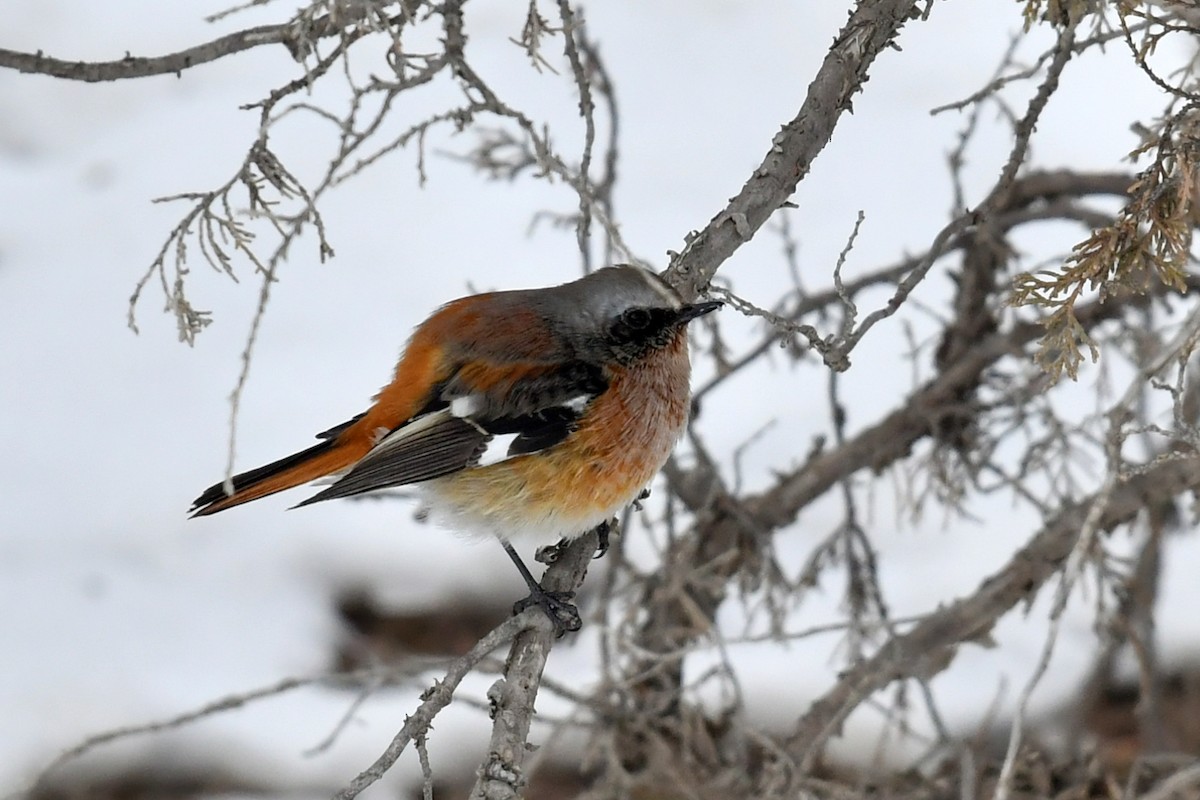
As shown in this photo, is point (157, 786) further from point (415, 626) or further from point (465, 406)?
point (465, 406)

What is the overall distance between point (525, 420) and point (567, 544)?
39 cm

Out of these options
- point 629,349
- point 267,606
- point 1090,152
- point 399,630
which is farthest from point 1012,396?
point 267,606

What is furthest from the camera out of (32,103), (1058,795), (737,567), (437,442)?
(32,103)

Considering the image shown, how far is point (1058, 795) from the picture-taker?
4598mm

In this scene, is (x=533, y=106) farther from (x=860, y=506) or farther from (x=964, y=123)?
(x=860, y=506)

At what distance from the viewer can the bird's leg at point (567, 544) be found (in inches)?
156

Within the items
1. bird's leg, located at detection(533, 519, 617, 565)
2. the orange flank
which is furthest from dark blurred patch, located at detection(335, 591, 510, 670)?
the orange flank

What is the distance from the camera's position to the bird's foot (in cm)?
351

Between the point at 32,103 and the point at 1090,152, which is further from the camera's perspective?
the point at 32,103

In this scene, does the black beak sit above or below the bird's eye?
below

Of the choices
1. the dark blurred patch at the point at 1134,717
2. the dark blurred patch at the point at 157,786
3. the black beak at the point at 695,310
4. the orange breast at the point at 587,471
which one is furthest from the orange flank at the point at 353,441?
the dark blurred patch at the point at 1134,717

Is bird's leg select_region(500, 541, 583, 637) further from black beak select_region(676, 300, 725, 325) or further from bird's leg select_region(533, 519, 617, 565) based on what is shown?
black beak select_region(676, 300, 725, 325)

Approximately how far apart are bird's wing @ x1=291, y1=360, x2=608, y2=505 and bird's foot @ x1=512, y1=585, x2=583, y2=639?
0.43 m

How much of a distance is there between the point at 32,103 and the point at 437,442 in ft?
17.8
